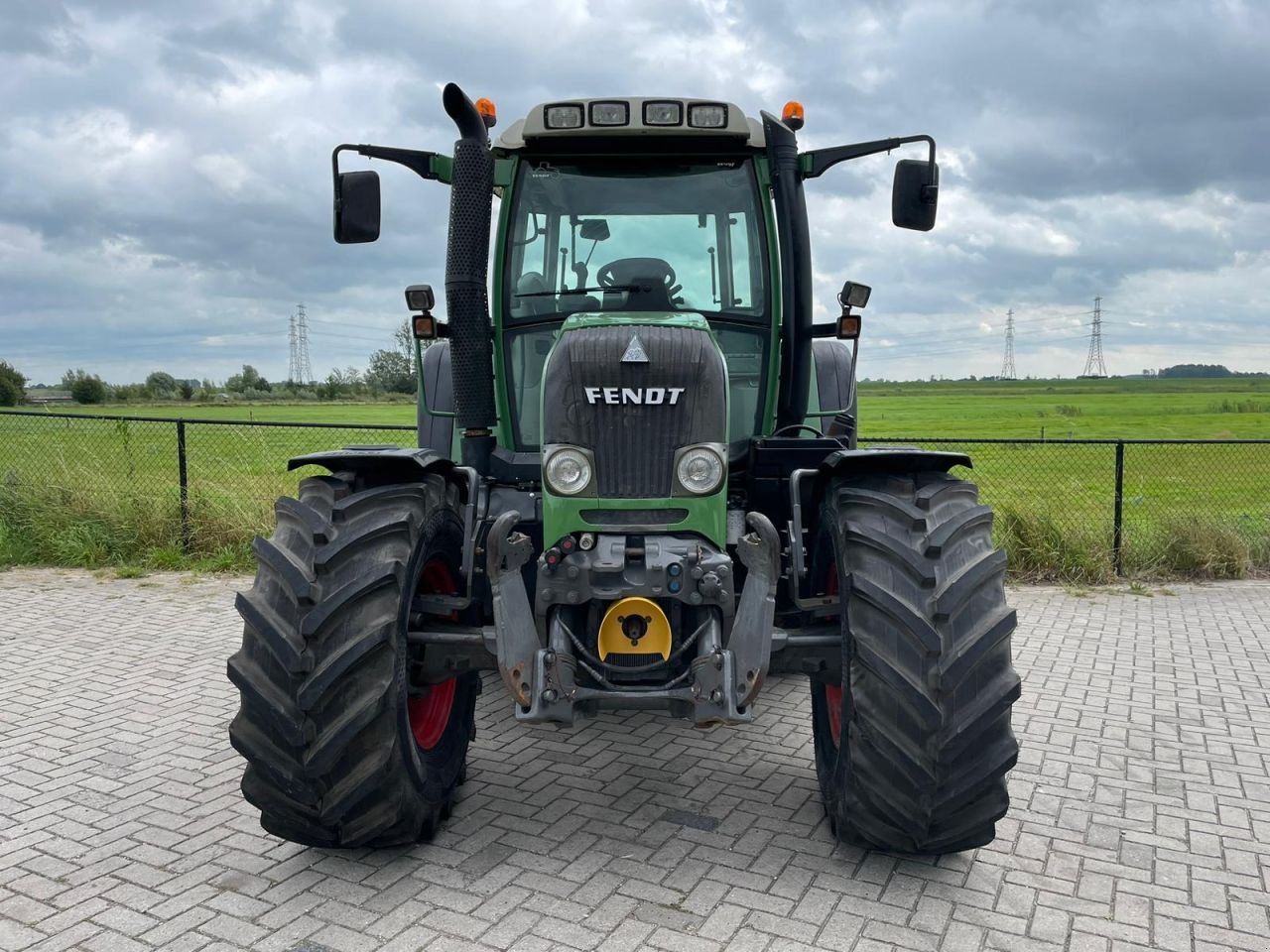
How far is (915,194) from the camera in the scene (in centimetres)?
463

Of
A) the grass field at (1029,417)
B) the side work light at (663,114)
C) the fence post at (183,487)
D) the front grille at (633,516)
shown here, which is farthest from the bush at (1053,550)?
the grass field at (1029,417)

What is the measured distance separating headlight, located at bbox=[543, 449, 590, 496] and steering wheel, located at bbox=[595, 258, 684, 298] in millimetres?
1185

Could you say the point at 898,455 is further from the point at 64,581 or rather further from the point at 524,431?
the point at 64,581

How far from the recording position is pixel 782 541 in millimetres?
4465

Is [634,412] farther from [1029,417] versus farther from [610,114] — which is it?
[1029,417]

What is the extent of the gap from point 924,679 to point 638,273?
2309mm

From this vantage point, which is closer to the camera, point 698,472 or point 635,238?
point 698,472

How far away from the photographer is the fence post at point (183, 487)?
32.8ft

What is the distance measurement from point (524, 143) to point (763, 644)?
2538 millimetres

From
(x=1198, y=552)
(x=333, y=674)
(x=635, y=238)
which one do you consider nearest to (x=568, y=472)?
(x=333, y=674)

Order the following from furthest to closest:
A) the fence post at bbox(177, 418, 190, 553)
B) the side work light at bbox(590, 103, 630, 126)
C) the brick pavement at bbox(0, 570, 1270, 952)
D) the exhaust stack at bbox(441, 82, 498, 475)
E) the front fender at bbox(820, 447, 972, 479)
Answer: the fence post at bbox(177, 418, 190, 553), the exhaust stack at bbox(441, 82, 498, 475), the side work light at bbox(590, 103, 630, 126), the front fender at bbox(820, 447, 972, 479), the brick pavement at bbox(0, 570, 1270, 952)

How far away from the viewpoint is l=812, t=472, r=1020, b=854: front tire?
3.25m

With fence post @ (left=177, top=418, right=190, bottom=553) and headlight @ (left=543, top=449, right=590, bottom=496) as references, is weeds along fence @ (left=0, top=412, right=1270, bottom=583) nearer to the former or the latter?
fence post @ (left=177, top=418, right=190, bottom=553)

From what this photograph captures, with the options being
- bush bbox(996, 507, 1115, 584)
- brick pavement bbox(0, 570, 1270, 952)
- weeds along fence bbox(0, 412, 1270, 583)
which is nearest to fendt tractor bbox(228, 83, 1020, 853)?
brick pavement bbox(0, 570, 1270, 952)
